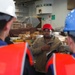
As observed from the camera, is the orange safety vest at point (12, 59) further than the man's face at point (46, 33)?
No

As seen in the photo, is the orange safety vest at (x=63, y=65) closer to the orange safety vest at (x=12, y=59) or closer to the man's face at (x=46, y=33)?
the orange safety vest at (x=12, y=59)

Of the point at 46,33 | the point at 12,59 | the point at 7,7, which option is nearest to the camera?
the point at 12,59

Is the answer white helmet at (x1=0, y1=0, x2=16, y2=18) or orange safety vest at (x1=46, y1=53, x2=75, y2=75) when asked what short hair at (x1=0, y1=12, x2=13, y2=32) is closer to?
white helmet at (x1=0, y1=0, x2=16, y2=18)

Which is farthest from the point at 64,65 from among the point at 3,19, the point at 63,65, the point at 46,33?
the point at 46,33

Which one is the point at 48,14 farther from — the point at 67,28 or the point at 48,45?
the point at 67,28

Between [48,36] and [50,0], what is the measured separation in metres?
2.87

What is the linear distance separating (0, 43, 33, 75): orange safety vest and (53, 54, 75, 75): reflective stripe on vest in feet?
0.41

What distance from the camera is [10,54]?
96 cm

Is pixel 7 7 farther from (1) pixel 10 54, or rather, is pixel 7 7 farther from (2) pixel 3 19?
(1) pixel 10 54

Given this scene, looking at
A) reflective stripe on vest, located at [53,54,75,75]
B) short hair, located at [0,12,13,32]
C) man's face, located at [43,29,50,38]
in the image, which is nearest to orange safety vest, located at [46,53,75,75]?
reflective stripe on vest, located at [53,54,75,75]

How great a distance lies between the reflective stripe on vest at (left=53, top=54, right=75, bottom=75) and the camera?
98cm

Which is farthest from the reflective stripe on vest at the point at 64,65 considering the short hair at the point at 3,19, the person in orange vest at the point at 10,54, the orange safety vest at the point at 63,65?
the short hair at the point at 3,19

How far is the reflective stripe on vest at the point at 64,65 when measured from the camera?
0.98m

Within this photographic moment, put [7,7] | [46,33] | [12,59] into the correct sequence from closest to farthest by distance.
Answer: [12,59]
[7,7]
[46,33]
